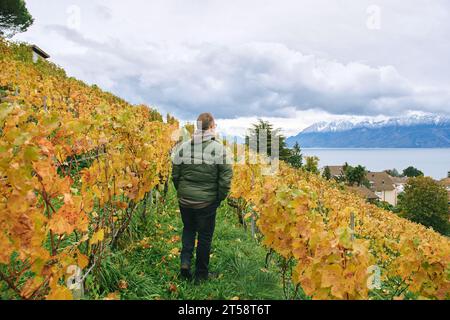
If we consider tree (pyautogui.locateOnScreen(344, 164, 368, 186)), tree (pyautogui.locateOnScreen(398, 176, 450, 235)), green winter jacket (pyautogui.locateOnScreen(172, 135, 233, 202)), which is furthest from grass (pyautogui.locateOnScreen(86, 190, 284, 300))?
tree (pyautogui.locateOnScreen(344, 164, 368, 186))

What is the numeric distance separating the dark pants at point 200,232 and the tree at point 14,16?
24352mm

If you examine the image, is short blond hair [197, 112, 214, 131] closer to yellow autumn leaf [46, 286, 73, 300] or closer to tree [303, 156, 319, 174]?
yellow autumn leaf [46, 286, 73, 300]

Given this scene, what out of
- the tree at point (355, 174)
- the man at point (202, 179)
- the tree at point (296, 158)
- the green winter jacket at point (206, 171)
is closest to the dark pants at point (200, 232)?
the man at point (202, 179)

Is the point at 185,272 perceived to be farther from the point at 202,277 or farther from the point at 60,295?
the point at 60,295

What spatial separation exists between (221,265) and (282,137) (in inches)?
1210

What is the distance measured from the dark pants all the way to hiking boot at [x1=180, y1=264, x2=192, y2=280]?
0.05 meters

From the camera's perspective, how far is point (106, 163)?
139 inches

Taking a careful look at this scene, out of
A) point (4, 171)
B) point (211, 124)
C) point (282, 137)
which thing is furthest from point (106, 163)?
point (282, 137)

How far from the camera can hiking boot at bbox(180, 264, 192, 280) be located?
4.05 metres

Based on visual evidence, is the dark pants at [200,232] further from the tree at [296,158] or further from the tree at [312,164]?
the tree at [312,164]

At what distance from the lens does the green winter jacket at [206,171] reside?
3.90 meters

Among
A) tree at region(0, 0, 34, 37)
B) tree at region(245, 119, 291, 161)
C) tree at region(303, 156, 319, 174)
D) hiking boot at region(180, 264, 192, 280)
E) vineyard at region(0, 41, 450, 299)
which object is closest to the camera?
vineyard at region(0, 41, 450, 299)
